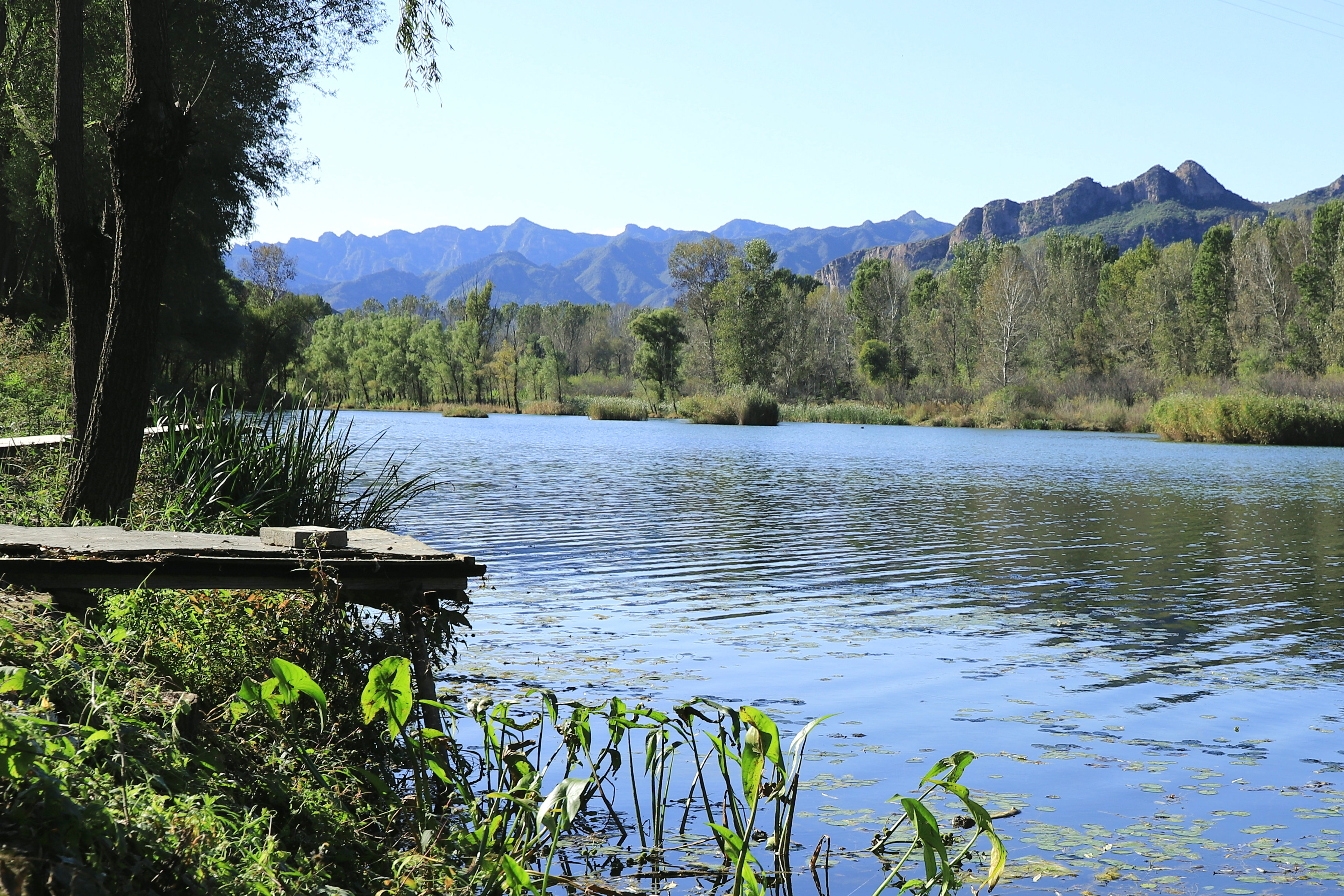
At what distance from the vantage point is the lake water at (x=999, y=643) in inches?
171

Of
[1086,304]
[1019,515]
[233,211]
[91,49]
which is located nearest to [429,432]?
[233,211]

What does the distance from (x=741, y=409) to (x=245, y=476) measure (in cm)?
4802

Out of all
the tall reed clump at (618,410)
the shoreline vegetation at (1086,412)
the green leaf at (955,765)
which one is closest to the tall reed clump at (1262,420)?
the shoreline vegetation at (1086,412)

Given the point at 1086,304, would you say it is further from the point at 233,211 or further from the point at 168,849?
the point at 168,849

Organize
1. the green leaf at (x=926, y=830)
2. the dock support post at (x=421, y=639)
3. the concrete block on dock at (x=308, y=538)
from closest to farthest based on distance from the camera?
the green leaf at (x=926, y=830) < the dock support post at (x=421, y=639) < the concrete block on dock at (x=308, y=538)

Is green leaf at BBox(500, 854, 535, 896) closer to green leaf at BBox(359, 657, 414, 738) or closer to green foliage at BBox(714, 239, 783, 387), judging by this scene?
green leaf at BBox(359, 657, 414, 738)

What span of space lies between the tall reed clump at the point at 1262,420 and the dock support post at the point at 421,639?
45.3 m

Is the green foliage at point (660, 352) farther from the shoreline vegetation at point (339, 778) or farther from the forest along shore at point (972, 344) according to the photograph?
the shoreline vegetation at point (339, 778)

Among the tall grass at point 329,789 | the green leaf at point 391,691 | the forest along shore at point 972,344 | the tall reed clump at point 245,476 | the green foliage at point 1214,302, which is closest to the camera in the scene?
the tall grass at point 329,789

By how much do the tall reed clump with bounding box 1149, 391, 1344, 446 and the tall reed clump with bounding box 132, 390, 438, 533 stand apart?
42.6m

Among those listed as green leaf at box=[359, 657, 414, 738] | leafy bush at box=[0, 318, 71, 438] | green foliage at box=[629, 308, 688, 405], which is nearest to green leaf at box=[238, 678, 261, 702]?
green leaf at box=[359, 657, 414, 738]

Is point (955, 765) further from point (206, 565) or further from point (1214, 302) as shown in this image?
point (1214, 302)

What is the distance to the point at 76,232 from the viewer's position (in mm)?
7410

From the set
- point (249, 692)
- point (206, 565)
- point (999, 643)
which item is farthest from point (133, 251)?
point (999, 643)
